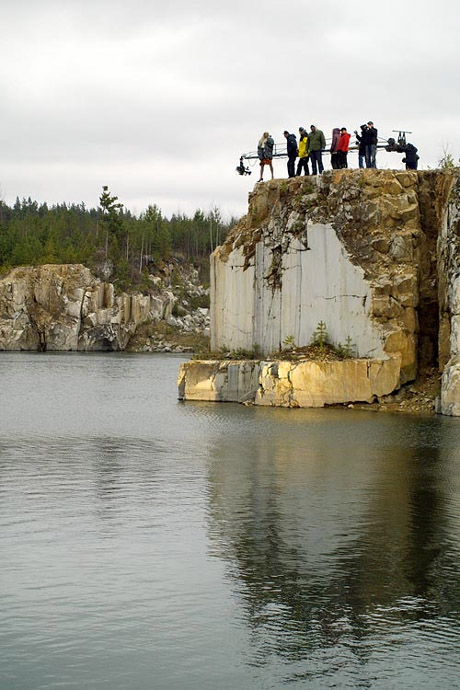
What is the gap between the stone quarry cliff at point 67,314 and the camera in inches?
4801

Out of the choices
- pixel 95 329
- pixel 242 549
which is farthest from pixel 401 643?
pixel 95 329

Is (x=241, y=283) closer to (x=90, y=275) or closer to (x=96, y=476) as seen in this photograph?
(x=96, y=476)

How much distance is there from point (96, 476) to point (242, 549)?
7637 millimetres

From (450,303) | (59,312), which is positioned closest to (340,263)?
(450,303)

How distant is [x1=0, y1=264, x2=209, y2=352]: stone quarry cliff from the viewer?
122 m

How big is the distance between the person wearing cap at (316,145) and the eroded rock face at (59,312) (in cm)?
8189

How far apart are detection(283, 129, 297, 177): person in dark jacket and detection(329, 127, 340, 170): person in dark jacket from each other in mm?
1642

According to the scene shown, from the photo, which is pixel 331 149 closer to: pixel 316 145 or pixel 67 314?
pixel 316 145

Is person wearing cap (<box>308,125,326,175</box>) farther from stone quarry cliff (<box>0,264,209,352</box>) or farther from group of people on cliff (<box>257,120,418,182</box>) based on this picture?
stone quarry cliff (<box>0,264,209,352</box>)

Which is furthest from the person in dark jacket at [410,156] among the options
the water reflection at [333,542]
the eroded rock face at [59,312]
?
the eroded rock face at [59,312]

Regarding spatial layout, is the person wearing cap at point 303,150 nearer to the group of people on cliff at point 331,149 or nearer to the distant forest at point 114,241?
the group of people on cliff at point 331,149

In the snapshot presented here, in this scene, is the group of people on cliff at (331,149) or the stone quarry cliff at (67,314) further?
the stone quarry cliff at (67,314)

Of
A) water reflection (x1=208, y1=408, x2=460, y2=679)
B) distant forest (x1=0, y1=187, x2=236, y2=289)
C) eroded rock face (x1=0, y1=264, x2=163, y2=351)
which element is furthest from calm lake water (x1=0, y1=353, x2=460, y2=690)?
distant forest (x1=0, y1=187, x2=236, y2=289)

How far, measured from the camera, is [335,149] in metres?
43.0
